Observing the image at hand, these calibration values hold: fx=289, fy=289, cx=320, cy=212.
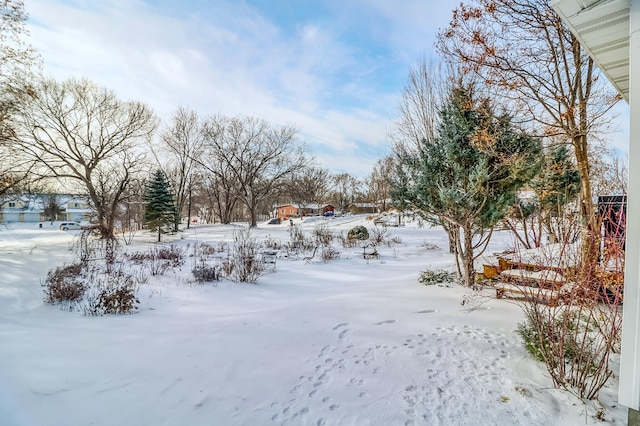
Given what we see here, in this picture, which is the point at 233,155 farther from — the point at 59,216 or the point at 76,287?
the point at 59,216

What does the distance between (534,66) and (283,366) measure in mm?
6639

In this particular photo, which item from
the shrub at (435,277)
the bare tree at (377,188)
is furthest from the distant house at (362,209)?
the shrub at (435,277)

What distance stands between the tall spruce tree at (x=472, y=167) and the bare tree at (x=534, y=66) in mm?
445

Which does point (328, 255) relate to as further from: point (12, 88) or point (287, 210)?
point (287, 210)

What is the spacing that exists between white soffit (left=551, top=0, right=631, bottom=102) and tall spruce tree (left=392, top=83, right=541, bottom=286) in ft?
8.65

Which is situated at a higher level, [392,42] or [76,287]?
[392,42]

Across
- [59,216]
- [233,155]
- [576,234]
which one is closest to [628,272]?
[576,234]

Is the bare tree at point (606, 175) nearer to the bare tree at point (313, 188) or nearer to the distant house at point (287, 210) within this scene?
the bare tree at point (313, 188)

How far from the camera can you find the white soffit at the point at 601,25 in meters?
1.92

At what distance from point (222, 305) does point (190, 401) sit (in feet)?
9.38

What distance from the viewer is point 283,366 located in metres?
2.93

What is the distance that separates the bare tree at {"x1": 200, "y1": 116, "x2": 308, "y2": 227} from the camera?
25.1m

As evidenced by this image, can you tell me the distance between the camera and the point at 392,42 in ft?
24.3

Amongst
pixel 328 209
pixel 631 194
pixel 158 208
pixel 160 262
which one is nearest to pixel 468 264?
pixel 631 194
